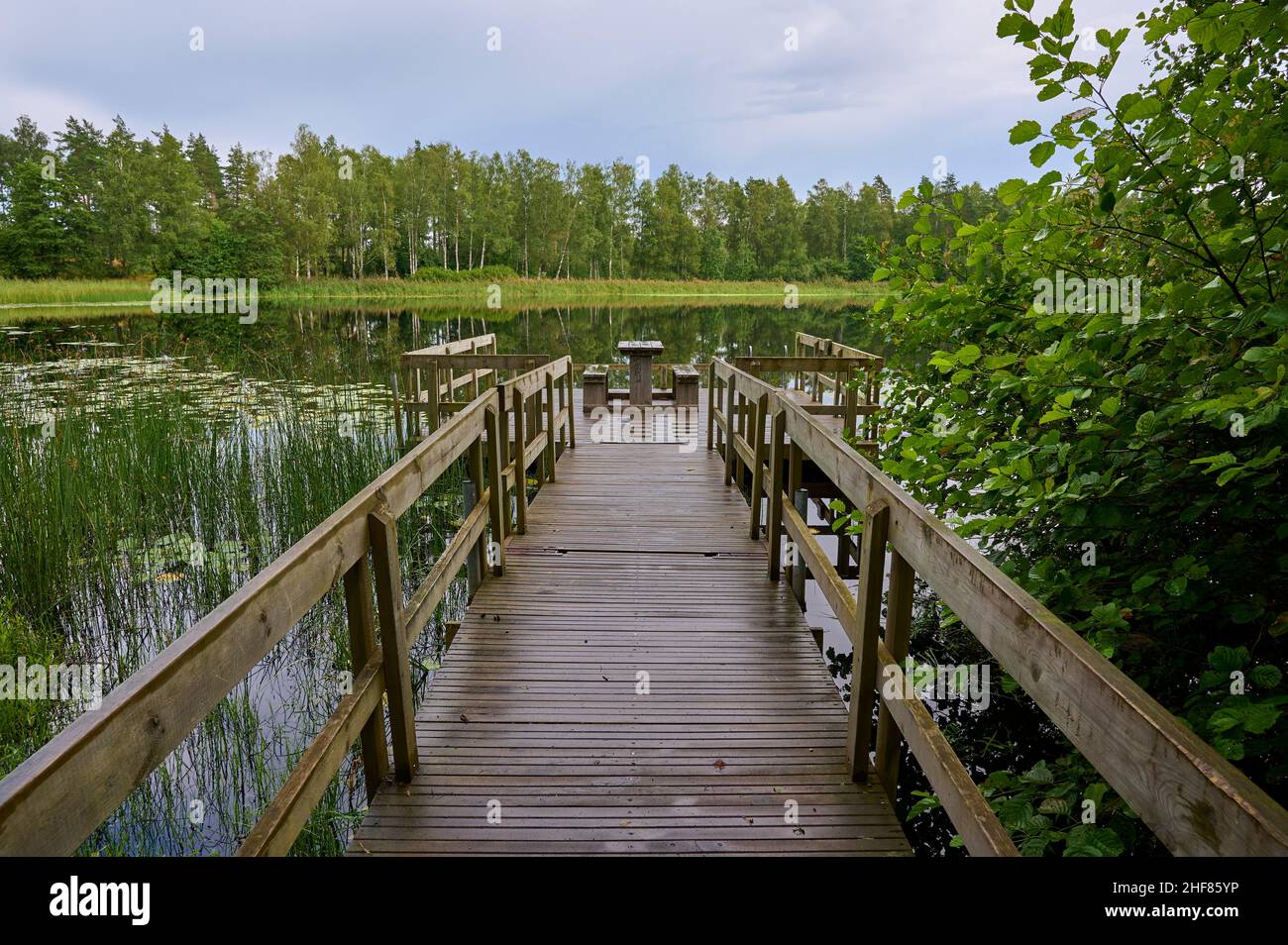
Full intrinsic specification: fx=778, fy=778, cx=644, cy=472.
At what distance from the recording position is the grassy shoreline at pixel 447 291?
103 ft

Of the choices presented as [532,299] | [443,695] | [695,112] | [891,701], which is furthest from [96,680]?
[695,112]

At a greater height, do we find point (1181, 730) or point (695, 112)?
point (695, 112)

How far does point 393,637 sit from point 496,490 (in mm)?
2207

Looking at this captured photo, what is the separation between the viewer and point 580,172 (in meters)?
61.2

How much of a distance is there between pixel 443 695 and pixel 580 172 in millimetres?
62883

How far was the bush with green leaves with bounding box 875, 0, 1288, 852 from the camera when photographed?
1694 mm

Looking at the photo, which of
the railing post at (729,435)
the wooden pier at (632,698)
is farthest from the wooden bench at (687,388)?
the wooden pier at (632,698)

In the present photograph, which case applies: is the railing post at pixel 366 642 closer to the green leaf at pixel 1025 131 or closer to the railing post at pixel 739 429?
the green leaf at pixel 1025 131

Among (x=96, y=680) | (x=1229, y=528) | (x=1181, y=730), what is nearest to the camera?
(x=1181, y=730)

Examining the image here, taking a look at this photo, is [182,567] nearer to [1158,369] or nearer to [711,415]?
[711,415]

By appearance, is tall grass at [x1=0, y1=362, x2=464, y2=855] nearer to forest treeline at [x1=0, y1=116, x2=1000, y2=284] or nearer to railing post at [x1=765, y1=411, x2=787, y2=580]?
railing post at [x1=765, y1=411, x2=787, y2=580]

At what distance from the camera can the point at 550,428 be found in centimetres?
748

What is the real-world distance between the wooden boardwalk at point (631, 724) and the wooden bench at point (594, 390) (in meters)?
6.84
